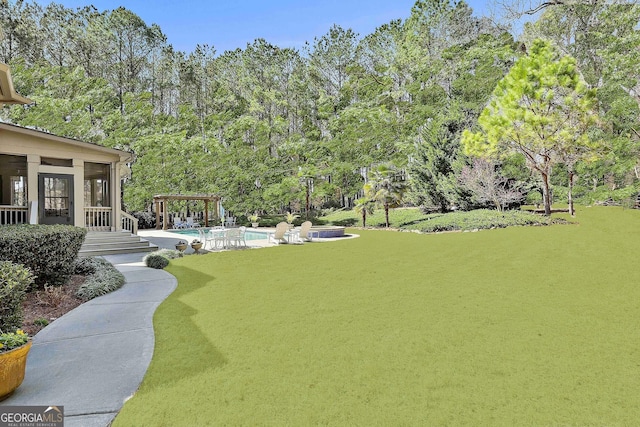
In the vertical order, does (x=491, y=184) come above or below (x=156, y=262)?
above

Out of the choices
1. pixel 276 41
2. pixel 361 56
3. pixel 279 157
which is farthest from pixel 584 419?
pixel 276 41

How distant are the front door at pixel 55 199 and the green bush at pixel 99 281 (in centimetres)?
530

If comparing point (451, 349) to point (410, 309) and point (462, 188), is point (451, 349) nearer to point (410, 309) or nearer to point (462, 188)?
point (410, 309)

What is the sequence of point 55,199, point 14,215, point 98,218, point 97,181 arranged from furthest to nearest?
point 97,181 → point 98,218 → point 55,199 → point 14,215

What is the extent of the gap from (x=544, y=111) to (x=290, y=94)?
2420 cm

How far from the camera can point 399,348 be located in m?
3.85

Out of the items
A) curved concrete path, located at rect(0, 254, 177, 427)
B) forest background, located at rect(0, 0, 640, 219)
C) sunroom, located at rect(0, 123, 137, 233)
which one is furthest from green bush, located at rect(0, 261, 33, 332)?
forest background, located at rect(0, 0, 640, 219)

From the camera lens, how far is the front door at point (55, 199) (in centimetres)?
1164

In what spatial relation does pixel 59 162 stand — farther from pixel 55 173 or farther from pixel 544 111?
pixel 544 111

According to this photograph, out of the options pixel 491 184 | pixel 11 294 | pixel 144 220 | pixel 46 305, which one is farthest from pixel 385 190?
pixel 144 220

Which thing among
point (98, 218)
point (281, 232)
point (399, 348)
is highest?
point (98, 218)

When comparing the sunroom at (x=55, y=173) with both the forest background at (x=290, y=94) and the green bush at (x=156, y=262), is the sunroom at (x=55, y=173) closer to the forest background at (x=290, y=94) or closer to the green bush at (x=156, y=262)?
the green bush at (x=156, y=262)

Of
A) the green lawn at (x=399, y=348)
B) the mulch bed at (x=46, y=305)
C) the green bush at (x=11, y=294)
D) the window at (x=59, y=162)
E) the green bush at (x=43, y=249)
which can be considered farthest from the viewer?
the window at (x=59, y=162)

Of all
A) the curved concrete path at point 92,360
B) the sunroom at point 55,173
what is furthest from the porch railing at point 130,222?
the curved concrete path at point 92,360
